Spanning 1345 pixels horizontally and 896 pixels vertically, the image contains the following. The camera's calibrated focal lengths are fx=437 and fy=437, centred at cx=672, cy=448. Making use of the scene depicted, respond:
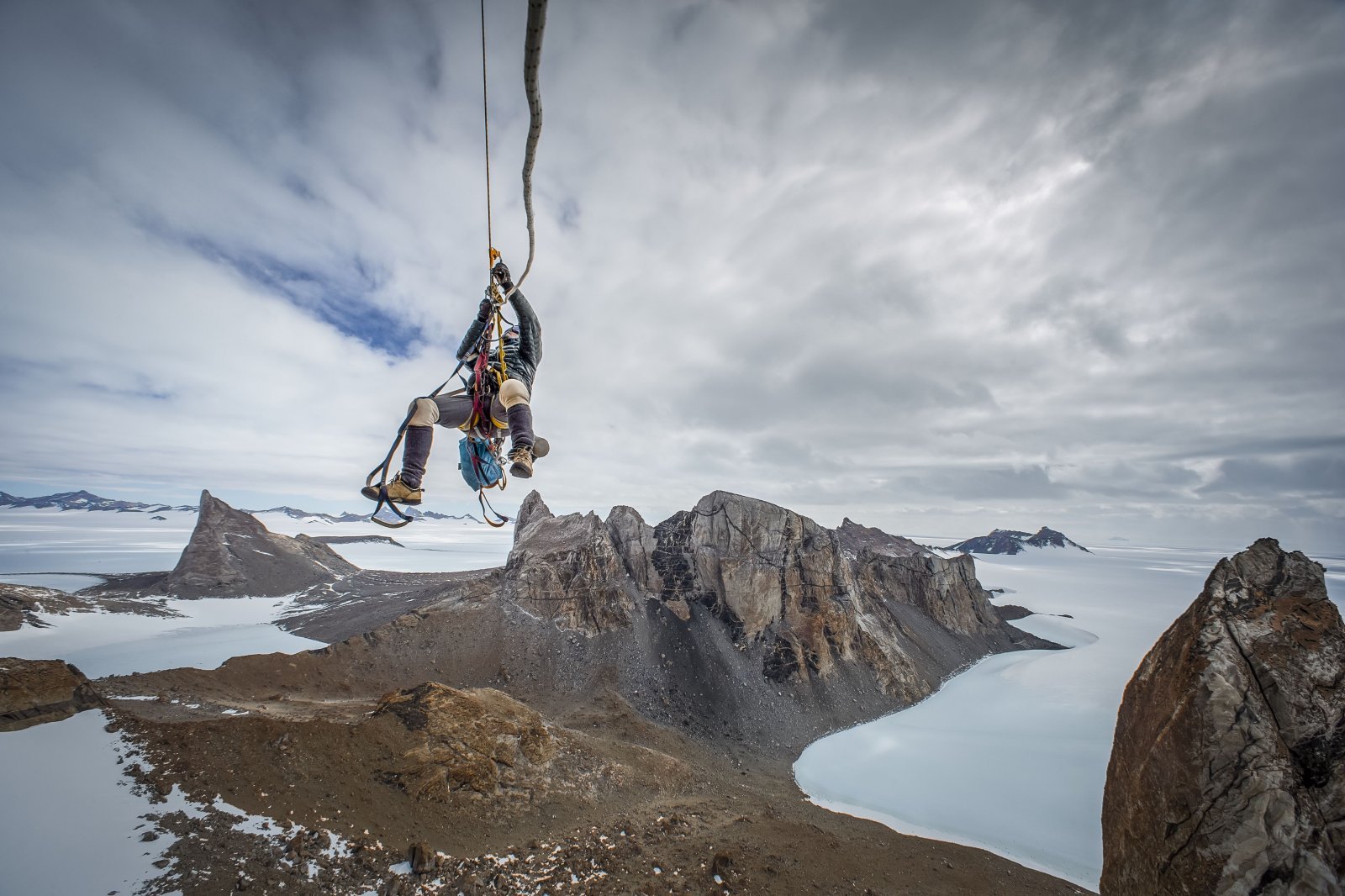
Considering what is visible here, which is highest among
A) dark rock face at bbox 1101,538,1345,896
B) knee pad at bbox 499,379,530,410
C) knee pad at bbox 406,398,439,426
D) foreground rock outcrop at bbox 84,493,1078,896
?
knee pad at bbox 499,379,530,410

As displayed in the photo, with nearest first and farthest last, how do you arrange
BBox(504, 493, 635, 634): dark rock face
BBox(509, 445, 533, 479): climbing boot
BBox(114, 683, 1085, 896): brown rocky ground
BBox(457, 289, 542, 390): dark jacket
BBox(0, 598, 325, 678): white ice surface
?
1. BBox(509, 445, 533, 479): climbing boot
2. BBox(457, 289, 542, 390): dark jacket
3. BBox(114, 683, 1085, 896): brown rocky ground
4. BBox(0, 598, 325, 678): white ice surface
5. BBox(504, 493, 635, 634): dark rock face

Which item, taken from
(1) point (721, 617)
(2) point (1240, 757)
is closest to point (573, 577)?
(1) point (721, 617)

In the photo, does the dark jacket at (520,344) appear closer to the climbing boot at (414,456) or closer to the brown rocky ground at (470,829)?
the climbing boot at (414,456)

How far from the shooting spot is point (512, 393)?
5441mm

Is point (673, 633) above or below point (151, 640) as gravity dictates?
above

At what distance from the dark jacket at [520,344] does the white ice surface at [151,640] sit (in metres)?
41.5

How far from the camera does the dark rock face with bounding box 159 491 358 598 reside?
57.4 meters

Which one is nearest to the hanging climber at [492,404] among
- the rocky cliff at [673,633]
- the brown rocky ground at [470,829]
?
the brown rocky ground at [470,829]

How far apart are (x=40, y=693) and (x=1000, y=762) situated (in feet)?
168

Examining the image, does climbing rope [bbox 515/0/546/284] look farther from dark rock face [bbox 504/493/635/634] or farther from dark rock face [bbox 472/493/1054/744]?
dark rock face [bbox 504/493/635/634]

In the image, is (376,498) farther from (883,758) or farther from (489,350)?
(883,758)

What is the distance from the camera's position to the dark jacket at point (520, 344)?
6152 millimetres

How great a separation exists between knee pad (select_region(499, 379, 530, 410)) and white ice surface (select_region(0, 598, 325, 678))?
42134mm

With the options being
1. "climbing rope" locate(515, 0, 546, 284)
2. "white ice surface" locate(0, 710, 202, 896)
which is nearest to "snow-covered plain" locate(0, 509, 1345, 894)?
"white ice surface" locate(0, 710, 202, 896)
